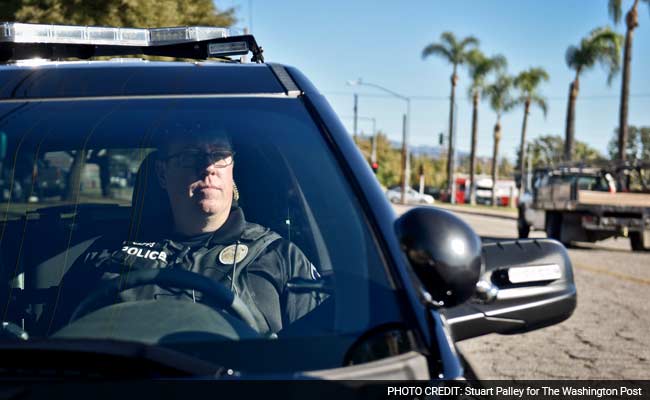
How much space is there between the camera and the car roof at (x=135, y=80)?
219cm

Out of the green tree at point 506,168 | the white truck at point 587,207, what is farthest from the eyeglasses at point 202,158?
the green tree at point 506,168

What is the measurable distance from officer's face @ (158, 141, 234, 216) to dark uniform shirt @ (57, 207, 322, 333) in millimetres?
72

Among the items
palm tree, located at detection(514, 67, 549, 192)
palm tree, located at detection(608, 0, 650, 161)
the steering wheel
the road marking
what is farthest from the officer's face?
palm tree, located at detection(514, 67, 549, 192)

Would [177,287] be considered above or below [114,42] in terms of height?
below

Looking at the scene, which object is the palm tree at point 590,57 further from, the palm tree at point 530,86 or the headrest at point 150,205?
the headrest at point 150,205

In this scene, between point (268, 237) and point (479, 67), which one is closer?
point (268, 237)

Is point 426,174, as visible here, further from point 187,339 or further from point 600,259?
point 187,339

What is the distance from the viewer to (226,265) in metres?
2.14

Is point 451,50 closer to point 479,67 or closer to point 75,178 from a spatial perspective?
point 479,67

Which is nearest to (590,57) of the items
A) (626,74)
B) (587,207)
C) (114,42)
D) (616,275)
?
(626,74)

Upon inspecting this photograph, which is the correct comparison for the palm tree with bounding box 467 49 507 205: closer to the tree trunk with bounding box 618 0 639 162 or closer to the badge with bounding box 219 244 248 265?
the tree trunk with bounding box 618 0 639 162

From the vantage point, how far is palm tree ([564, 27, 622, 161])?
128ft

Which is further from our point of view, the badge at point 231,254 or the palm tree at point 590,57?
the palm tree at point 590,57

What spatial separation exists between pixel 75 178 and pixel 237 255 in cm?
51
